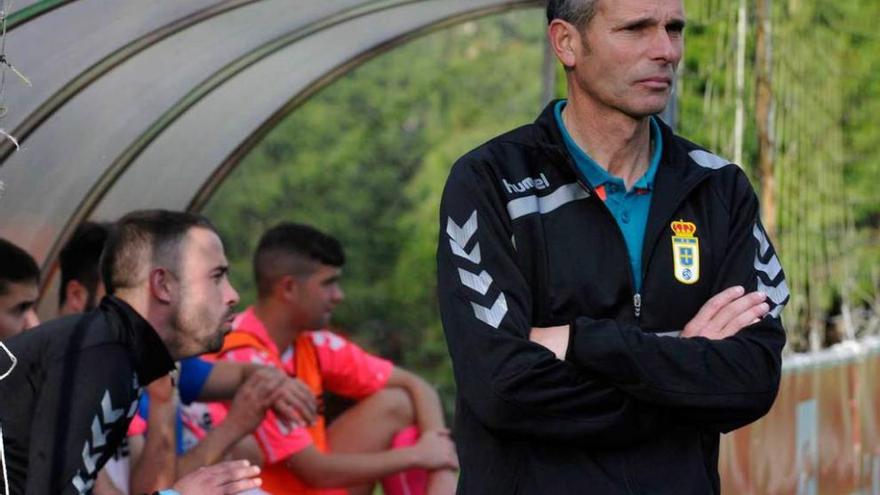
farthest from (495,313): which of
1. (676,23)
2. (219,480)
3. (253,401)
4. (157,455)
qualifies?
(157,455)

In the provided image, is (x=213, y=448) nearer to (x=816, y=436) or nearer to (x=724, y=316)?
(x=724, y=316)

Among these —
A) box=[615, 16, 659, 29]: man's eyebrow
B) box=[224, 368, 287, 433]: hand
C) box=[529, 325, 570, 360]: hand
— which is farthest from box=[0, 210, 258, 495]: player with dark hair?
box=[615, 16, 659, 29]: man's eyebrow

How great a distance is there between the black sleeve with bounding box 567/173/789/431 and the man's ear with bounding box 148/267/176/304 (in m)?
1.73

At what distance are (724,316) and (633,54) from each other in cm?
62

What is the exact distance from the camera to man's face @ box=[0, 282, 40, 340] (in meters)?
5.32

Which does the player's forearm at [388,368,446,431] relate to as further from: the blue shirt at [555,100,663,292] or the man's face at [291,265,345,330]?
the blue shirt at [555,100,663,292]

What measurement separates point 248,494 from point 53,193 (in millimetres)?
2545

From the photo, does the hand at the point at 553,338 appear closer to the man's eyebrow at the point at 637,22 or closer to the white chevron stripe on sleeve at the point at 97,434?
the man's eyebrow at the point at 637,22

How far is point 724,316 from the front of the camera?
139 inches

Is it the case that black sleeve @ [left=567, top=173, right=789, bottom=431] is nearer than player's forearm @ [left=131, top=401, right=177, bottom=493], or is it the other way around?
black sleeve @ [left=567, top=173, right=789, bottom=431]

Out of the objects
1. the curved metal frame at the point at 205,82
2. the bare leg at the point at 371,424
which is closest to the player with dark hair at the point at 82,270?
the curved metal frame at the point at 205,82

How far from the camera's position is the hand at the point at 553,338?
3438 millimetres

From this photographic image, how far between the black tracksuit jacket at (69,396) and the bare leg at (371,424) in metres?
2.71

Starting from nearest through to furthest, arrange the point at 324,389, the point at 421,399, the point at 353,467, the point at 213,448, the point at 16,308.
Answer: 1. the point at 16,308
2. the point at 213,448
3. the point at 353,467
4. the point at 421,399
5. the point at 324,389
